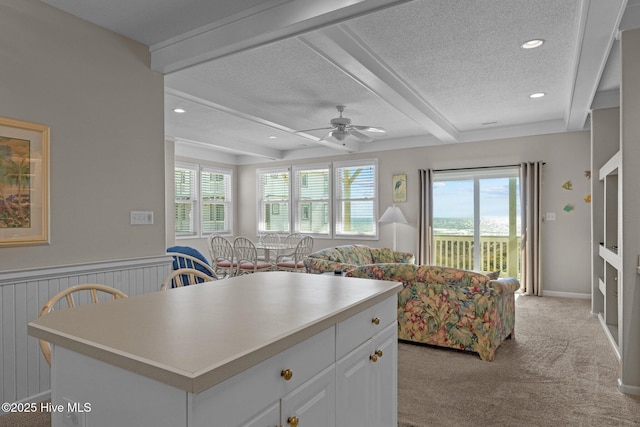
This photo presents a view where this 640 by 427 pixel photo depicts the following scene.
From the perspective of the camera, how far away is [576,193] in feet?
19.0

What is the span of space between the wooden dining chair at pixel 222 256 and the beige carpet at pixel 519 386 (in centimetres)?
337

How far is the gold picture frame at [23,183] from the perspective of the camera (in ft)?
7.93

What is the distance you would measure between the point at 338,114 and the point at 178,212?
3.88 metres

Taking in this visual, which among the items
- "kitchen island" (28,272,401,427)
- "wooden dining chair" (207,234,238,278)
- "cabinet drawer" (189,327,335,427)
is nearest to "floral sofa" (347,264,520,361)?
"kitchen island" (28,272,401,427)

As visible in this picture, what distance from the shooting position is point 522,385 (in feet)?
9.12

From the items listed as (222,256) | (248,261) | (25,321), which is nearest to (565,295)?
(248,261)

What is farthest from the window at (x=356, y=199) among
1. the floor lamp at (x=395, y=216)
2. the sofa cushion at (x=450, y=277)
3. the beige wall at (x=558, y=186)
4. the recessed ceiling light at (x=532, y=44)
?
the recessed ceiling light at (x=532, y=44)

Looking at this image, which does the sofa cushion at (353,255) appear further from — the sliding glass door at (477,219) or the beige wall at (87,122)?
Answer: the beige wall at (87,122)

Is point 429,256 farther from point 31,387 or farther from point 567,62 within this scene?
point 31,387

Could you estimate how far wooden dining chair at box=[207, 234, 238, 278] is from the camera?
6202 mm

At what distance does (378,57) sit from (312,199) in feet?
15.9

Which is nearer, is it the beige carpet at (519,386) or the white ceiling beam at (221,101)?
the beige carpet at (519,386)

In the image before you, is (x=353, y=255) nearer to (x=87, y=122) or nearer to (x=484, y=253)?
(x=484, y=253)

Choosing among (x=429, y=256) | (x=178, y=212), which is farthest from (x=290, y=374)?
(x=178, y=212)
